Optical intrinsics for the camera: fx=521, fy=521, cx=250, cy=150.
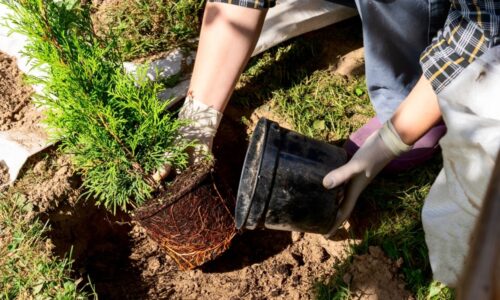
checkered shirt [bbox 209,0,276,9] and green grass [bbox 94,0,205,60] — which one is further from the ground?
checkered shirt [bbox 209,0,276,9]

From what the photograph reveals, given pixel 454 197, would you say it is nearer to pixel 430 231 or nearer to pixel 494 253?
pixel 430 231

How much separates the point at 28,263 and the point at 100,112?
0.78 m

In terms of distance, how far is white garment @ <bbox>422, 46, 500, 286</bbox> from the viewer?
1762 mm

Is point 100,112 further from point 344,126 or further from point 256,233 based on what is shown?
point 344,126

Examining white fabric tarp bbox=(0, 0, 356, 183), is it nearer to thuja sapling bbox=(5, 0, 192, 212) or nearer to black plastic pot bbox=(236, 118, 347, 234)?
thuja sapling bbox=(5, 0, 192, 212)

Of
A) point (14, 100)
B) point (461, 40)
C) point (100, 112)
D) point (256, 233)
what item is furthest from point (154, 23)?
point (461, 40)

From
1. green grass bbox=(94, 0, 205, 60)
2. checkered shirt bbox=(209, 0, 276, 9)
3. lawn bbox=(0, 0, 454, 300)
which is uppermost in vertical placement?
checkered shirt bbox=(209, 0, 276, 9)

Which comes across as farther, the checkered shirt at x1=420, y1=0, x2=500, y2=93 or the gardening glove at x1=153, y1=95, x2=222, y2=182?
the gardening glove at x1=153, y1=95, x2=222, y2=182

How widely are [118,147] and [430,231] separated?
1343mm

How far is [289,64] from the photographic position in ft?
10.5

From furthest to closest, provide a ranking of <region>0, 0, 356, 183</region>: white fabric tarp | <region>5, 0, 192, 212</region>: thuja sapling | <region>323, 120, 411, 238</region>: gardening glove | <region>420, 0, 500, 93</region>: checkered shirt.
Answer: <region>0, 0, 356, 183</region>: white fabric tarp → <region>323, 120, 411, 238</region>: gardening glove → <region>5, 0, 192, 212</region>: thuja sapling → <region>420, 0, 500, 93</region>: checkered shirt

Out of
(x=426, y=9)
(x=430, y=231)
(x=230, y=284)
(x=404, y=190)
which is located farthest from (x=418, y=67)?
(x=230, y=284)

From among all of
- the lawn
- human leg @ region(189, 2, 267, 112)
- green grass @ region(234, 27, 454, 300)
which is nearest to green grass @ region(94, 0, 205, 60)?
the lawn

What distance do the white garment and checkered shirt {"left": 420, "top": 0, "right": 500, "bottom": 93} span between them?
9 cm
